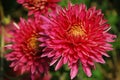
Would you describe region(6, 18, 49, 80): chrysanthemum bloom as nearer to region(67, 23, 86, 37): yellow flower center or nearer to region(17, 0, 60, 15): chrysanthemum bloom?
region(17, 0, 60, 15): chrysanthemum bloom

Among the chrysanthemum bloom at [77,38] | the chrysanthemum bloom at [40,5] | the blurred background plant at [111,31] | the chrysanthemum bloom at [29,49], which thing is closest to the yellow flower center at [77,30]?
the chrysanthemum bloom at [77,38]

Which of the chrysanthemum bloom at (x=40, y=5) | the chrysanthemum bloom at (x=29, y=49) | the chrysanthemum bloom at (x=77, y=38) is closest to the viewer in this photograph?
the chrysanthemum bloom at (x=77, y=38)

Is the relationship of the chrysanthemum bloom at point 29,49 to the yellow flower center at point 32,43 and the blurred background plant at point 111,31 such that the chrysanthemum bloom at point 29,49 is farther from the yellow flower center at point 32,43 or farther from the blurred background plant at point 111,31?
the blurred background plant at point 111,31

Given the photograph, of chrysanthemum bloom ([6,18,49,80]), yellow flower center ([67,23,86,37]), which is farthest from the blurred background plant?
yellow flower center ([67,23,86,37])

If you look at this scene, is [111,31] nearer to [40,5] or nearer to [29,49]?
[40,5]

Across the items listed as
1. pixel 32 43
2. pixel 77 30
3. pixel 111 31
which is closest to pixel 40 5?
pixel 32 43

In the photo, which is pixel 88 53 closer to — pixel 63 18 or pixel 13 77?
pixel 63 18

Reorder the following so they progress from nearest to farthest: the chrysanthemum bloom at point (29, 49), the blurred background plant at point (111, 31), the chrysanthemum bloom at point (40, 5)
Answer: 1. the chrysanthemum bloom at point (29, 49)
2. the chrysanthemum bloom at point (40, 5)
3. the blurred background plant at point (111, 31)

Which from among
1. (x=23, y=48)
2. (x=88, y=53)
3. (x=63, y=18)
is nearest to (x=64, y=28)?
(x=63, y=18)
